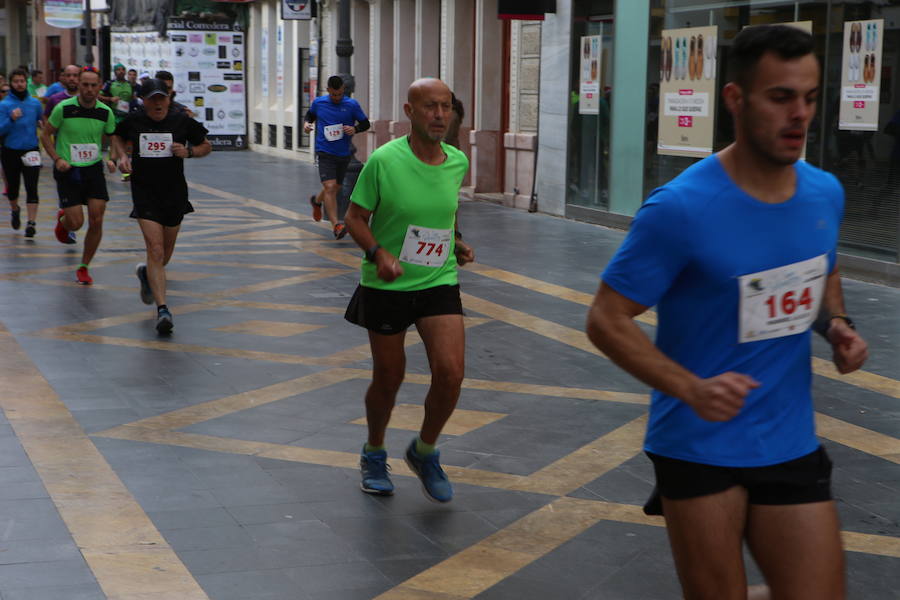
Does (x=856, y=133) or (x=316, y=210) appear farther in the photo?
(x=316, y=210)

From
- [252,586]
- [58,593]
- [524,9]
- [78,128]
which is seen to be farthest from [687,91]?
[58,593]

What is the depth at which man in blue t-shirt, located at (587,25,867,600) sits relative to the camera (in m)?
→ 2.83

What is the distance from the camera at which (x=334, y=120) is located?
1580 centimetres

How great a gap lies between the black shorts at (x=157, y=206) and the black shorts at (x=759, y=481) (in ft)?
23.1

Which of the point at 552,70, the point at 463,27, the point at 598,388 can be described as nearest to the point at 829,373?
the point at 598,388

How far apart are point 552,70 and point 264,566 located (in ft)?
47.9

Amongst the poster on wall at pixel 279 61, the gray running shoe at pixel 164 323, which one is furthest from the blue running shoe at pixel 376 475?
Result: the poster on wall at pixel 279 61

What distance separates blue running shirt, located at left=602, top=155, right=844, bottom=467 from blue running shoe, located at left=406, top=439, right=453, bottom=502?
2.43 m

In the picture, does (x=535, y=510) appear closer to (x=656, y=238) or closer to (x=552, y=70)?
(x=656, y=238)

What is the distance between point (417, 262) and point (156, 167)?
4.61 metres

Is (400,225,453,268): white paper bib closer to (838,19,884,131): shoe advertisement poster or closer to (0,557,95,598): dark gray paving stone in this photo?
(0,557,95,598): dark gray paving stone

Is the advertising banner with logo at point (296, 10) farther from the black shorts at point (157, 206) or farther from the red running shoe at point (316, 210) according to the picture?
the black shorts at point (157, 206)

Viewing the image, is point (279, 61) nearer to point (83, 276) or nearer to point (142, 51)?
point (142, 51)

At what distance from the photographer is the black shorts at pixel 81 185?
38.7ft
